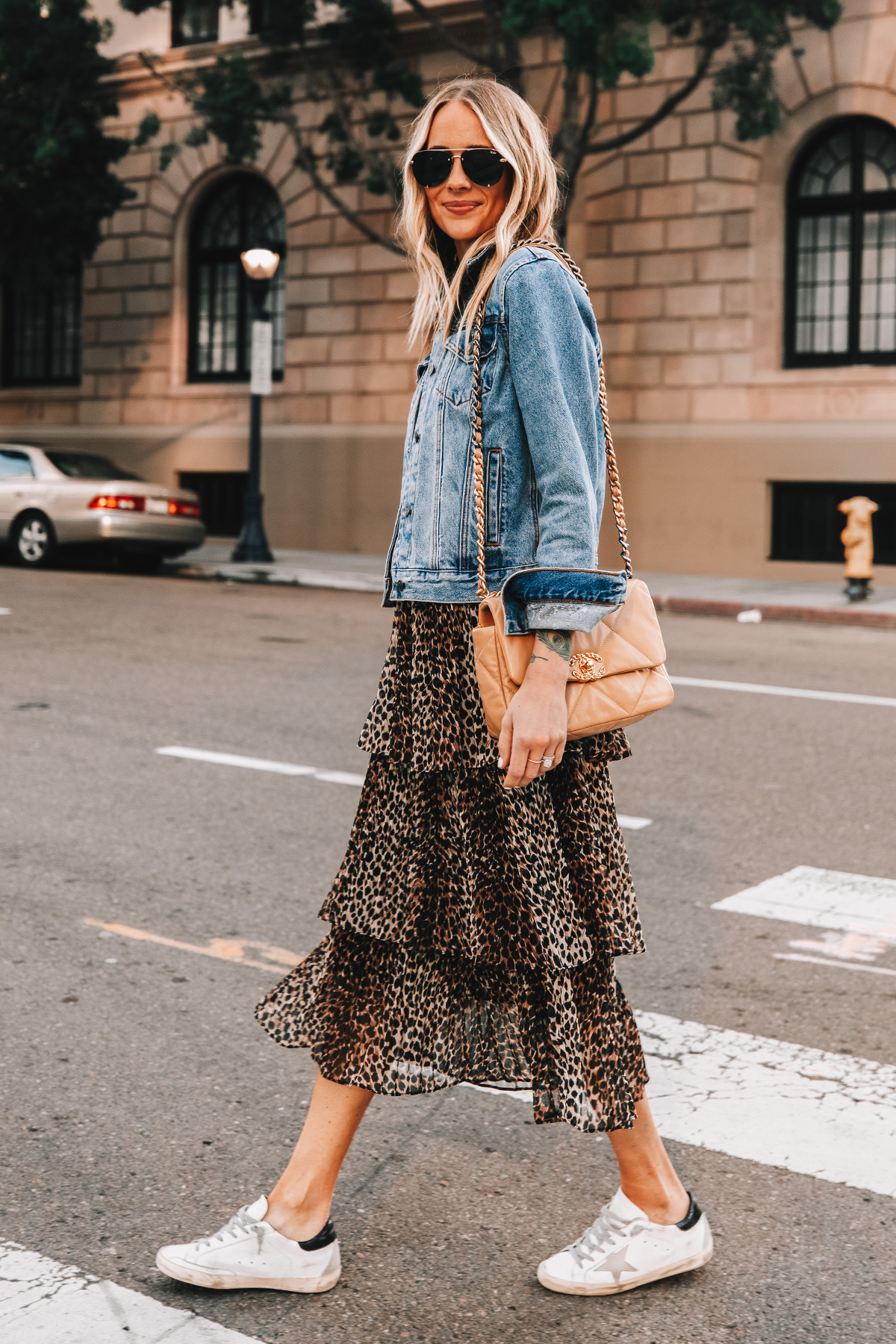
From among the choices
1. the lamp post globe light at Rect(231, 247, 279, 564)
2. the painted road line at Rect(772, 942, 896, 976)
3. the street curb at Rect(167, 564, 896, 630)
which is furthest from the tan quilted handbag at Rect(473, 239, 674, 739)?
the lamp post globe light at Rect(231, 247, 279, 564)

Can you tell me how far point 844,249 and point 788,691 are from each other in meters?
10.3

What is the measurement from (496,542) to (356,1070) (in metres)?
0.94

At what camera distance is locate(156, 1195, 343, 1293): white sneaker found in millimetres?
2688

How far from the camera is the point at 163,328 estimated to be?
939 inches

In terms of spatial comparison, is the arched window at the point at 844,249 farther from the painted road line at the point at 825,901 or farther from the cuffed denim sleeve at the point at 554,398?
the cuffed denim sleeve at the point at 554,398

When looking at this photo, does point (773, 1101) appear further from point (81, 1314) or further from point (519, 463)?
point (519, 463)

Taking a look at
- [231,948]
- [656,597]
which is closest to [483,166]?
[231,948]

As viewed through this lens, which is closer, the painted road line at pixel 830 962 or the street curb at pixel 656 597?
the painted road line at pixel 830 962

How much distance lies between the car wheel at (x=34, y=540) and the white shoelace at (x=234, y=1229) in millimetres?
15479

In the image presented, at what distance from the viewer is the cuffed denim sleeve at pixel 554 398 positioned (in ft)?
8.12

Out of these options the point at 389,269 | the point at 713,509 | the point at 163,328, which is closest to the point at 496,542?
the point at 713,509

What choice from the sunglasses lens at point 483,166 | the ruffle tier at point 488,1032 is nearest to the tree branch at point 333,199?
the sunglasses lens at point 483,166

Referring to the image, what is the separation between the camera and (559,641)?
2.49 m

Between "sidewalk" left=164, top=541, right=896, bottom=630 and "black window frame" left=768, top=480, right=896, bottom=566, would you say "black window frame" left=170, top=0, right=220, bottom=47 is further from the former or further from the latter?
"black window frame" left=768, top=480, right=896, bottom=566
